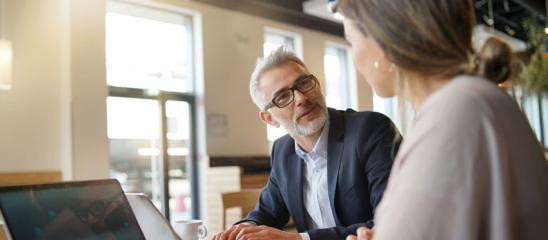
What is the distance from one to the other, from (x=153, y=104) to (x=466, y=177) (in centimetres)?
648

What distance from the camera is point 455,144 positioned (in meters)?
0.64

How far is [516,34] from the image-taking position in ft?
40.6

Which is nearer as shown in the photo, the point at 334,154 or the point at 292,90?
the point at 334,154

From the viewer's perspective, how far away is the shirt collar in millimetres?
1859

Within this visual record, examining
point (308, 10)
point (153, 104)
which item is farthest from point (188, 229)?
point (308, 10)

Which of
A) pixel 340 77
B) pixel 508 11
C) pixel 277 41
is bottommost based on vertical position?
pixel 340 77

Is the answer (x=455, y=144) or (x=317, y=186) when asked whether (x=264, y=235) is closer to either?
(x=317, y=186)

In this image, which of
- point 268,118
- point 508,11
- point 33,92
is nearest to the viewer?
point 268,118

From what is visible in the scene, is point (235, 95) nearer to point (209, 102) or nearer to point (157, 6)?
point (209, 102)

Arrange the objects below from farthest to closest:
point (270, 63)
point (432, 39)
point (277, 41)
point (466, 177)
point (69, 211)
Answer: point (277, 41) → point (270, 63) → point (69, 211) → point (432, 39) → point (466, 177)

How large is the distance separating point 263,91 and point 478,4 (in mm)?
8871

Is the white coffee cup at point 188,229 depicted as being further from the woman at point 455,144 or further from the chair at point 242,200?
the chair at point 242,200

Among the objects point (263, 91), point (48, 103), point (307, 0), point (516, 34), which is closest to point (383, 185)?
point (263, 91)

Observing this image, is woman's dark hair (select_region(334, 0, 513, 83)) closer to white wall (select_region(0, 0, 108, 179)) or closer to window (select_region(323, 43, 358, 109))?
white wall (select_region(0, 0, 108, 179))
